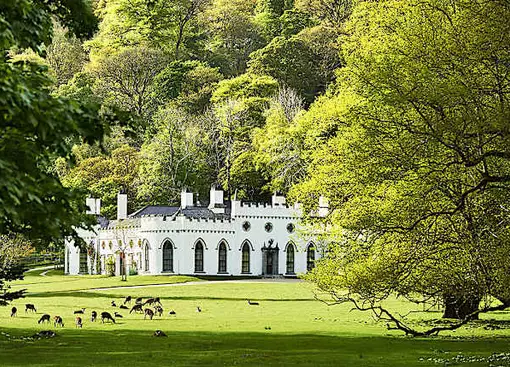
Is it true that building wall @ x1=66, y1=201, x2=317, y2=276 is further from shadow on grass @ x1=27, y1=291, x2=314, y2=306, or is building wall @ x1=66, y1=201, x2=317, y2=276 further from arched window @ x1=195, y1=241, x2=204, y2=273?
shadow on grass @ x1=27, y1=291, x2=314, y2=306

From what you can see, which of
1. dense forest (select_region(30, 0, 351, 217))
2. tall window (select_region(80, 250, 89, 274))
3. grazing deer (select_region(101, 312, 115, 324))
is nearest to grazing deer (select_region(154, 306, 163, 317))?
grazing deer (select_region(101, 312, 115, 324))

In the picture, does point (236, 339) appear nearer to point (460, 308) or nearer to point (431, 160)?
point (431, 160)

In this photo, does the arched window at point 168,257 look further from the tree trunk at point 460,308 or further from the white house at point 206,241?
the tree trunk at point 460,308

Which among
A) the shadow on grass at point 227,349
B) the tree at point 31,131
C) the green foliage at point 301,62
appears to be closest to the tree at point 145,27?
the green foliage at point 301,62

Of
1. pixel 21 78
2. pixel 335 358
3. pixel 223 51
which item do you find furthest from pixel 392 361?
pixel 223 51

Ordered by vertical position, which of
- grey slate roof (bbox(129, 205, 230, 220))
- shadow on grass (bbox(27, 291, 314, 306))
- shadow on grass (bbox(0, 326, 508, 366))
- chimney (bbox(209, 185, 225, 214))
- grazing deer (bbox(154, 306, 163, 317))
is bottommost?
shadow on grass (bbox(0, 326, 508, 366))

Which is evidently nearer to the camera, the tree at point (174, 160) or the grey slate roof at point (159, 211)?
the grey slate roof at point (159, 211)

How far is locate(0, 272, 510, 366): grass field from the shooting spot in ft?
81.7

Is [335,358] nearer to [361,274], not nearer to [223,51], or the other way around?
[361,274]

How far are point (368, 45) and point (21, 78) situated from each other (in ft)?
77.8

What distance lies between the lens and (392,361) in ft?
80.6

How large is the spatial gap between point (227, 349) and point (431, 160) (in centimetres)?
799

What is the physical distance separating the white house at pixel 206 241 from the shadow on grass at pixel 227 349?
140 feet

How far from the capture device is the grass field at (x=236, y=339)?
24.9 meters
